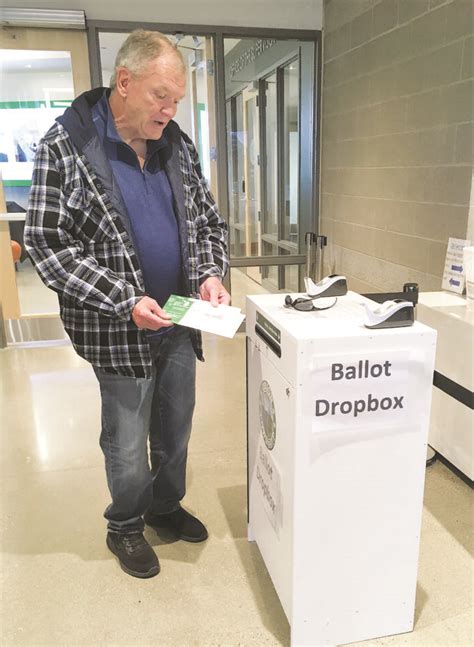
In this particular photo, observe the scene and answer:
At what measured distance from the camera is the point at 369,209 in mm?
3604

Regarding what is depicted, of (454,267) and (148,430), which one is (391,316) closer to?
(148,430)

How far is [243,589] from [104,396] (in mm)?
788

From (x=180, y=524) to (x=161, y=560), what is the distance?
0.50 ft

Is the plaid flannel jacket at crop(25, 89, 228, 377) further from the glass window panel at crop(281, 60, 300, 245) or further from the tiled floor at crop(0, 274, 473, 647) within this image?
the glass window panel at crop(281, 60, 300, 245)

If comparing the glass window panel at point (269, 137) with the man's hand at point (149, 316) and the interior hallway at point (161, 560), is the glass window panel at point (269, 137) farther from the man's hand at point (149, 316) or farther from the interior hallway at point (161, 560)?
the man's hand at point (149, 316)

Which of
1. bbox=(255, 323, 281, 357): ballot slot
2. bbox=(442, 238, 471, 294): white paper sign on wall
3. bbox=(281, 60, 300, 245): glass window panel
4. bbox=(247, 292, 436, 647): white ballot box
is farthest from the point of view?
bbox=(281, 60, 300, 245): glass window panel

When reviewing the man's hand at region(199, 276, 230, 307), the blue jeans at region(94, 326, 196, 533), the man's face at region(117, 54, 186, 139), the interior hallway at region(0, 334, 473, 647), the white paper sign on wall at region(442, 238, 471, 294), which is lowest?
the interior hallway at region(0, 334, 473, 647)

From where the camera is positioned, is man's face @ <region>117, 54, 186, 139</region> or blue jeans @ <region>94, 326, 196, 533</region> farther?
blue jeans @ <region>94, 326, 196, 533</region>

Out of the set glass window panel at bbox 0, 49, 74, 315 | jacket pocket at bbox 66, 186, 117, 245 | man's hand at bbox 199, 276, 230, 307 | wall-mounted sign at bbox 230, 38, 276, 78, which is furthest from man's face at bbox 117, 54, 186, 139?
wall-mounted sign at bbox 230, 38, 276, 78

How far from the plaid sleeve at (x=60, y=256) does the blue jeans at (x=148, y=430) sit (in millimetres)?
262

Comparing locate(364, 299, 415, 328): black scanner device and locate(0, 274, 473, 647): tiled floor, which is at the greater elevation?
locate(364, 299, 415, 328): black scanner device

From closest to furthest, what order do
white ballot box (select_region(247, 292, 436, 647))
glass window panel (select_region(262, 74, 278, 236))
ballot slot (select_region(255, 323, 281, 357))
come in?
white ballot box (select_region(247, 292, 436, 647)) → ballot slot (select_region(255, 323, 281, 357)) → glass window panel (select_region(262, 74, 278, 236))

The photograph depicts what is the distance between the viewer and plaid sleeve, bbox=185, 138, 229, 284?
1.80 metres

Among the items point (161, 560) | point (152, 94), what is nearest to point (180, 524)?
point (161, 560)
